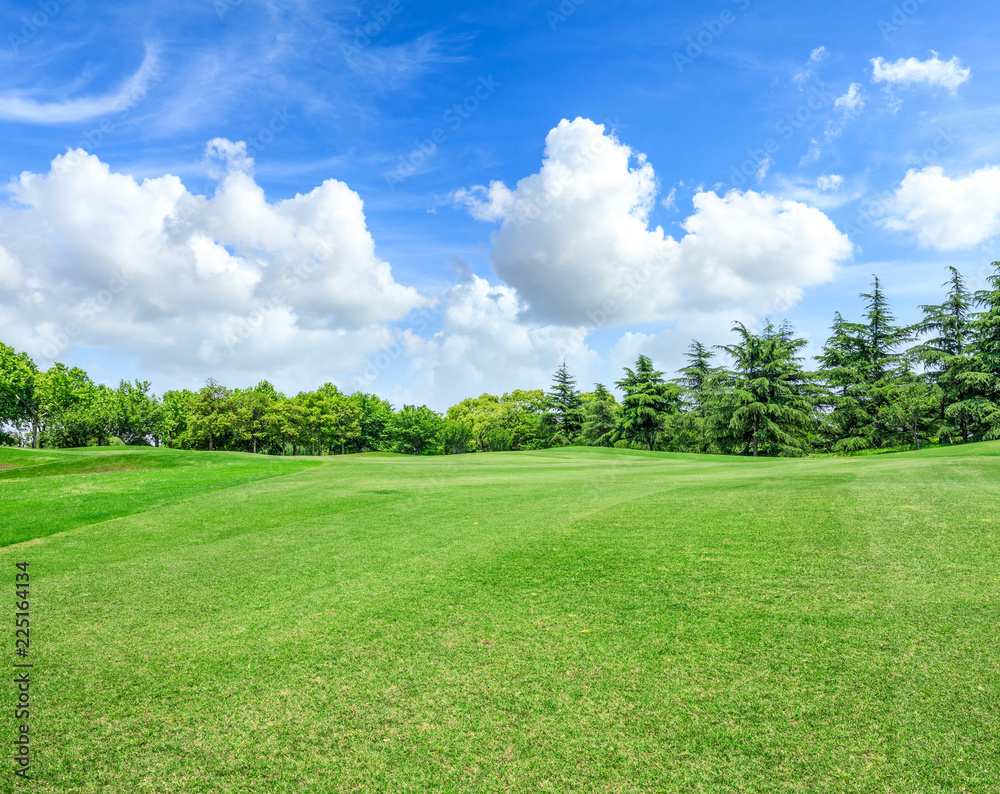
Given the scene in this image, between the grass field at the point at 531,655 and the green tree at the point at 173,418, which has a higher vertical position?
the green tree at the point at 173,418

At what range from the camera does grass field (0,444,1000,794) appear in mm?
2834

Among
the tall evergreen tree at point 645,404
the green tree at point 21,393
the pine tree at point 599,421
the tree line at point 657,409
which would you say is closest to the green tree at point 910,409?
the tree line at point 657,409

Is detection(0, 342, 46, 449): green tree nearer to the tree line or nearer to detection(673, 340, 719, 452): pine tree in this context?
the tree line

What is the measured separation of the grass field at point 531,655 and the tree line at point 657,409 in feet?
112

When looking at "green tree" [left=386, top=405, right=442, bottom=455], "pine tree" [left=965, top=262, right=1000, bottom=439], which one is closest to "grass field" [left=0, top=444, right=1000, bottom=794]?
"pine tree" [left=965, top=262, right=1000, bottom=439]

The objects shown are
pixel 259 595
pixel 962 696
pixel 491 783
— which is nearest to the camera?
pixel 491 783

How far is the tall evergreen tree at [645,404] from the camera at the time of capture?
1945 inches

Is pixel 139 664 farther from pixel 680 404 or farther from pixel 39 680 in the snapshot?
pixel 680 404

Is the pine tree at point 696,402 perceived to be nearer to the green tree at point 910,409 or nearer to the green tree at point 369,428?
the green tree at point 910,409

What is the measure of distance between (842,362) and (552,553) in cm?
4344

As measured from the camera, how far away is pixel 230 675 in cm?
380

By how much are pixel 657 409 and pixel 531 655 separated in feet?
160

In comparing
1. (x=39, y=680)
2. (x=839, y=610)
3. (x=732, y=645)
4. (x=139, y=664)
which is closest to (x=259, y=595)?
(x=139, y=664)

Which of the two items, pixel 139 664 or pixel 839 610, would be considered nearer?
pixel 139 664
